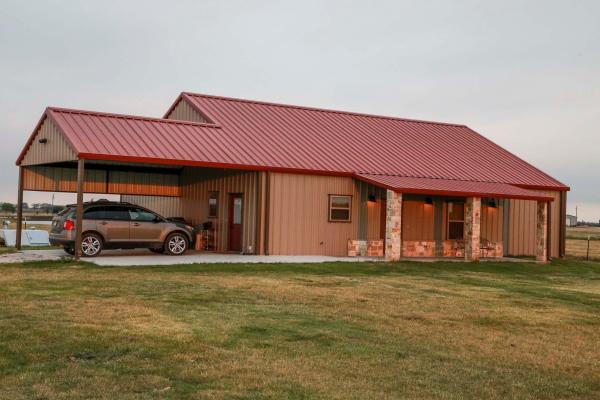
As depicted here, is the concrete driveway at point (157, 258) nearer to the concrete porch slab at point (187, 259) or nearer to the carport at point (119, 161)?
the concrete porch slab at point (187, 259)

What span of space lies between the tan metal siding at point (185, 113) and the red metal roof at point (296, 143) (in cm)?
34

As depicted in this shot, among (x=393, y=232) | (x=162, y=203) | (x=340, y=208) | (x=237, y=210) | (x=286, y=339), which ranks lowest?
(x=286, y=339)

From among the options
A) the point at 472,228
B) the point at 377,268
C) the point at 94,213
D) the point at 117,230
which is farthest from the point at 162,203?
the point at 472,228

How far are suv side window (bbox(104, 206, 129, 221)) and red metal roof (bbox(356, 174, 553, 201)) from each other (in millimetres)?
Result: 7997

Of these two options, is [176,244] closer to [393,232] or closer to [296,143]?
[296,143]

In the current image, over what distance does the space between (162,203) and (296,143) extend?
268 inches

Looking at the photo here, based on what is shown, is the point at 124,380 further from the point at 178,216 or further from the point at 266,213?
the point at 178,216

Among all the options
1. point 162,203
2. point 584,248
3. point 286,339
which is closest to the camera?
point 286,339

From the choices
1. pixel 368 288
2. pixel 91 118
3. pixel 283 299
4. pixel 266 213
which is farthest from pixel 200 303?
pixel 91 118

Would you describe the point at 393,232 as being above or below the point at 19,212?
below

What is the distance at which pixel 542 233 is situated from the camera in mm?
25953

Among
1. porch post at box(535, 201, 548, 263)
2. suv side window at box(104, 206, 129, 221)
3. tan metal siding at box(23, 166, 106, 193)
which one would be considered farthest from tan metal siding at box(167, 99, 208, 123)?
porch post at box(535, 201, 548, 263)

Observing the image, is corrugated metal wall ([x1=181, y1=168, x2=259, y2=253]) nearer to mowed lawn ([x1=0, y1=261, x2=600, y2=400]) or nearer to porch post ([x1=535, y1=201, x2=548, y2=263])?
mowed lawn ([x1=0, y1=261, x2=600, y2=400])

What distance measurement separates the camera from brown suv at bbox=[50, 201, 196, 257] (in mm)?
20125
